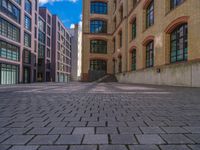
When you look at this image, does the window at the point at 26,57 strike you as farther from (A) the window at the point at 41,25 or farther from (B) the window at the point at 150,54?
(B) the window at the point at 150,54

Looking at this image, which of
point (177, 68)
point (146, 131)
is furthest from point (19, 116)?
point (177, 68)

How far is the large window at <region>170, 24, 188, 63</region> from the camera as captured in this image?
12633mm

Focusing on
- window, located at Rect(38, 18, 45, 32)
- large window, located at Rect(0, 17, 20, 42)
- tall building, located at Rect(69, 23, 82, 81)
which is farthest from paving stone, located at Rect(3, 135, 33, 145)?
tall building, located at Rect(69, 23, 82, 81)

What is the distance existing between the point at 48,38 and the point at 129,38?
1245 inches

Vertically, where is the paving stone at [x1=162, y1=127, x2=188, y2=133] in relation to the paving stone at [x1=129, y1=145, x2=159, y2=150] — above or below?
above

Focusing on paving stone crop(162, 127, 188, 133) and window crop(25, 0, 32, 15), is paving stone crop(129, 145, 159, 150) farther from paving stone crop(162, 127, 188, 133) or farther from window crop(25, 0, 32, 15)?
window crop(25, 0, 32, 15)

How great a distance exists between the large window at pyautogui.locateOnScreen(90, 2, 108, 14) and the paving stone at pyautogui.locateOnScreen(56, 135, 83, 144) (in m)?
36.9

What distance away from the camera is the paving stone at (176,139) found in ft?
7.29

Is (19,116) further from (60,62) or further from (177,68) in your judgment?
(60,62)

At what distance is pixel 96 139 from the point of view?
7.64ft

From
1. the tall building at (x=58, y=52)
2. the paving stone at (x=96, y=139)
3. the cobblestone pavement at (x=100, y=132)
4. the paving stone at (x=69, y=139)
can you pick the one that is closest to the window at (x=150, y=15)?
the cobblestone pavement at (x=100, y=132)

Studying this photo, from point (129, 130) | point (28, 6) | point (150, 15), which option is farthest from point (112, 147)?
point (28, 6)

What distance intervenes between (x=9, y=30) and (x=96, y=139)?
29.7m

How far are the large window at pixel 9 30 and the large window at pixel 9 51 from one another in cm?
131
